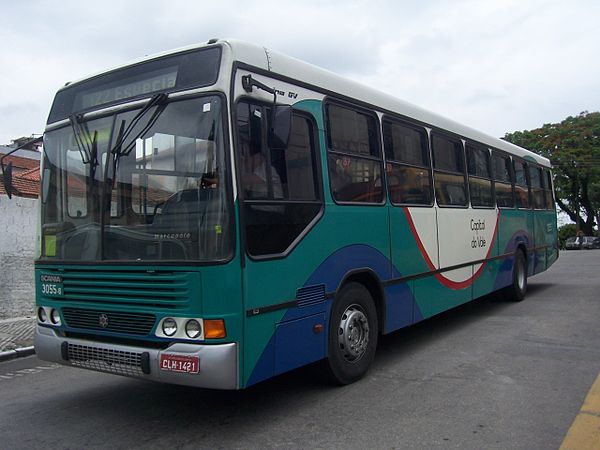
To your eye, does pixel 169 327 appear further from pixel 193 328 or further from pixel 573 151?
pixel 573 151

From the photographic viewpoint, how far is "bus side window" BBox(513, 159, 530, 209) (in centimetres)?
1045

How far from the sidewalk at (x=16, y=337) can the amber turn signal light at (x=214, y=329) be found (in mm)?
4850

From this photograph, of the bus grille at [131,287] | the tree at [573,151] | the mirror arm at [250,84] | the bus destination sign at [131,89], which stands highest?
the tree at [573,151]

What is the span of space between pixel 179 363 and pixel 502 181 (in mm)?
7444

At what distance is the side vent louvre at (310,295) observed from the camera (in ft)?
15.1

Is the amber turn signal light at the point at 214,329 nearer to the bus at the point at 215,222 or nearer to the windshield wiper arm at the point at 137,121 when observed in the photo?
the bus at the point at 215,222

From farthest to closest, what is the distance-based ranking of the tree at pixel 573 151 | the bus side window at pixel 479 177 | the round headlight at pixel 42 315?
the tree at pixel 573 151, the bus side window at pixel 479 177, the round headlight at pixel 42 315

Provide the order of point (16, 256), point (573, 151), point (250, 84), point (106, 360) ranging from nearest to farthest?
1. point (250, 84)
2. point (106, 360)
3. point (16, 256)
4. point (573, 151)

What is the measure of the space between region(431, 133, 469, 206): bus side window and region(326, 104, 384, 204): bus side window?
1638 mm

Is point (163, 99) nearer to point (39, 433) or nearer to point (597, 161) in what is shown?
point (39, 433)

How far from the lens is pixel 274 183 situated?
14.5ft

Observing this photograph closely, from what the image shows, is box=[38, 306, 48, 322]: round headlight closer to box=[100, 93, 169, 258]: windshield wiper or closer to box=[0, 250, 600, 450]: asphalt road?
box=[0, 250, 600, 450]: asphalt road

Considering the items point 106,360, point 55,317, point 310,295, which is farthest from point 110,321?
point 310,295

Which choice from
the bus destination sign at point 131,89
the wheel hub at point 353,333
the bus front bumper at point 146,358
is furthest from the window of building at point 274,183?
the wheel hub at point 353,333
